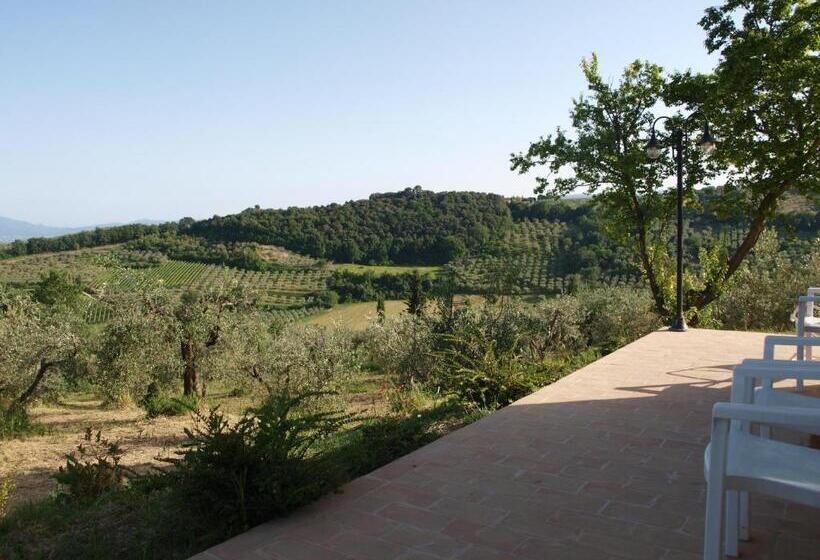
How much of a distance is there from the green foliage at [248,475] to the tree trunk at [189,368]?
10.2 metres

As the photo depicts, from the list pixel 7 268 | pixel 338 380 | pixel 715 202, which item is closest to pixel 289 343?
pixel 338 380

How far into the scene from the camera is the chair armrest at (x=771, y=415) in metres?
1.45

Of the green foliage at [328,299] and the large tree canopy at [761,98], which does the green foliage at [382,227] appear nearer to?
the green foliage at [328,299]

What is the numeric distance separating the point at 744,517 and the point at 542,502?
90cm

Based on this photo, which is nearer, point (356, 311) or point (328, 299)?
point (356, 311)

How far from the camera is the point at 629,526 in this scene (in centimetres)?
261

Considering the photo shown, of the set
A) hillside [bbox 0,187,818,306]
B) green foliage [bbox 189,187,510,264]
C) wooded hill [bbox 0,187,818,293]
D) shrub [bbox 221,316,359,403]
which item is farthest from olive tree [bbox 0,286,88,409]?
green foliage [bbox 189,187,510,264]

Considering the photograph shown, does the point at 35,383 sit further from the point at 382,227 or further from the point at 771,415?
the point at 382,227

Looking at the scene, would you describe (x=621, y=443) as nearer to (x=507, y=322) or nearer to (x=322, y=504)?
(x=322, y=504)

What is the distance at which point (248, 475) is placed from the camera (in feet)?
9.49

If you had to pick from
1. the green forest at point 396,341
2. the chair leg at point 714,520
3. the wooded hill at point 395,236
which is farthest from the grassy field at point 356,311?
the chair leg at point 714,520

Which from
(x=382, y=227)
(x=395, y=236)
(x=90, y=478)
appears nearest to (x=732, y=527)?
(x=90, y=478)

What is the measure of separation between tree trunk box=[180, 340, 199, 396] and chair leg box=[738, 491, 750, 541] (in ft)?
38.8

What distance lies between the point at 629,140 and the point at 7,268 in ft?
151
